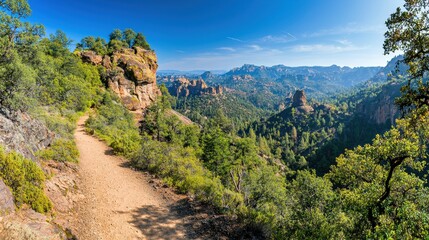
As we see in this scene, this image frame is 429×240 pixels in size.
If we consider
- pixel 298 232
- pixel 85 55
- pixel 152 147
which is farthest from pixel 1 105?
pixel 85 55

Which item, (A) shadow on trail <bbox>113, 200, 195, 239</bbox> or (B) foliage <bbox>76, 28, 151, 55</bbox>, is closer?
(A) shadow on trail <bbox>113, 200, 195, 239</bbox>

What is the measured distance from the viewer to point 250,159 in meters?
30.6

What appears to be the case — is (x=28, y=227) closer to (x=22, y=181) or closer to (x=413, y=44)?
(x=22, y=181)

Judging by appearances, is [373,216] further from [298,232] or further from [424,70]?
[424,70]

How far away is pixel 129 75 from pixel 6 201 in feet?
169

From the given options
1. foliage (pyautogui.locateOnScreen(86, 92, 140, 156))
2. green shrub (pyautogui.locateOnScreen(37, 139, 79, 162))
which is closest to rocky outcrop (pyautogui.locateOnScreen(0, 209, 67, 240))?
green shrub (pyautogui.locateOnScreen(37, 139, 79, 162))

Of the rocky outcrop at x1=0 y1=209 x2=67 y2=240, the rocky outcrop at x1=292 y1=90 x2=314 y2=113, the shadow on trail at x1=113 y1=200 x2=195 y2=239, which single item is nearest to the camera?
the rocky outcrop at x1=0 y1=209 x2=67 y2=240

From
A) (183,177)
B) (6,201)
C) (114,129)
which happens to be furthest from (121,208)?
(114,129)

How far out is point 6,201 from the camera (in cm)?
781

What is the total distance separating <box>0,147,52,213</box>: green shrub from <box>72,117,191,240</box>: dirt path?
184cm

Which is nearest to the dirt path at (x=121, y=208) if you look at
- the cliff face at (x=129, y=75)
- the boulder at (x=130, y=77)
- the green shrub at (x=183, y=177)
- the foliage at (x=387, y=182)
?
the green shrub at (x=183, y=177)

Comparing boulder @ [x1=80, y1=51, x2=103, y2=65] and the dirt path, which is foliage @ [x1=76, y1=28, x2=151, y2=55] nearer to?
boulder @ [x1=80, y1=51, x2=103, y2=65]

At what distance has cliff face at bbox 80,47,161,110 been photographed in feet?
171

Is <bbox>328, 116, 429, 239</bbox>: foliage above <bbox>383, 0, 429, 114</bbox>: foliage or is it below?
below
